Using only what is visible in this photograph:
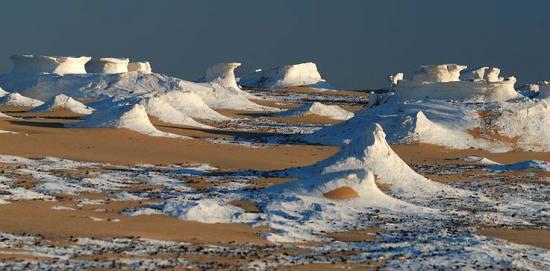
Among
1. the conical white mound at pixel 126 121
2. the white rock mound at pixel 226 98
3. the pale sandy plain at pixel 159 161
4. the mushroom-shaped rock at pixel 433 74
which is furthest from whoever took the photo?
the white rock mound at pixel 226 98

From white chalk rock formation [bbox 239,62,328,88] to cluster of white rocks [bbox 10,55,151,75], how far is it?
2242cm

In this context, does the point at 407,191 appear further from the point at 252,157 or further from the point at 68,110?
the point at 68,110

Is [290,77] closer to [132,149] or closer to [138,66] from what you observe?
[138,66]

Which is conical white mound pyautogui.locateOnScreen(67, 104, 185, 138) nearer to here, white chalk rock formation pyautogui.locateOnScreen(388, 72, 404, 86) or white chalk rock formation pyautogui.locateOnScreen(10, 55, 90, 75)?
white chalk rock formation pyautogui.locateOnScreen(10, 55, 90, 75)

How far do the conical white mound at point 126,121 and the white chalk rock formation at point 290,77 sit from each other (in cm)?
5004

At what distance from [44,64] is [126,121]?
2888 centimetres

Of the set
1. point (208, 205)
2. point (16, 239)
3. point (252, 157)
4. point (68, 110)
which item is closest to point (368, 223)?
point (208, 205)

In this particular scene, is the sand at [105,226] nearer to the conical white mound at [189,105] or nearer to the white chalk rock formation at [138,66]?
the conical white mound at [189,105]

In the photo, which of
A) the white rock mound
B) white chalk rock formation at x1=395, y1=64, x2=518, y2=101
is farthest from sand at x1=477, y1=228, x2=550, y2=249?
the white rock mound

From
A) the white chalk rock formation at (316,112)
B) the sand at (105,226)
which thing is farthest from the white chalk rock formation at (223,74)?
the sand at (105,226)

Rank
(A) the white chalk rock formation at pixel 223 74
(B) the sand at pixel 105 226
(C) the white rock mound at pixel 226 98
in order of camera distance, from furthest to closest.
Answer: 1. (A) the white chalk rock formation at pixel 223 74
2. (C) the white rock mound at pixel 226 98
3. (B) the sand at pixel 105 226

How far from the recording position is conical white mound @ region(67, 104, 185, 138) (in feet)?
127

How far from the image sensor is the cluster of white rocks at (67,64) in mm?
65938

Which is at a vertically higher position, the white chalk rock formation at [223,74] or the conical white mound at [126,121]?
the white chalk rock formation at [223,74]
